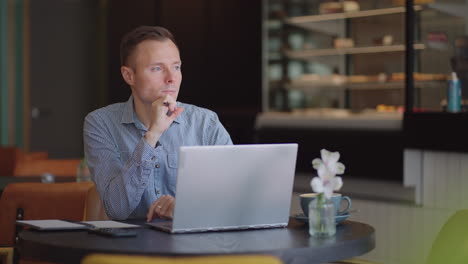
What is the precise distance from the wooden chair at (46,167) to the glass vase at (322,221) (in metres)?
2.69

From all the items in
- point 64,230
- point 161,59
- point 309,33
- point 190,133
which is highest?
point 309,33

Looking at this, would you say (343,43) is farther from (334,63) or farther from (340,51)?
(334,63)

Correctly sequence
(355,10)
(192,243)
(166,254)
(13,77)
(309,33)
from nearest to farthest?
(166,254), (192,243), (355,10), (309,33), (13,77)

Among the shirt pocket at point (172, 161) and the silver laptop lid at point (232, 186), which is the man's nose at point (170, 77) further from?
the silver laptop lid at point (232, 186)

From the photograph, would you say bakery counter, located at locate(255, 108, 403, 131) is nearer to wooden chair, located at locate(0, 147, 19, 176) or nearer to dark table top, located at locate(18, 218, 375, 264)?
wooden chair, located at locate(0, 147, 19, 176)

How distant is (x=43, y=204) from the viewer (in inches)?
104

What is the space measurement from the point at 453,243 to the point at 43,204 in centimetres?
147

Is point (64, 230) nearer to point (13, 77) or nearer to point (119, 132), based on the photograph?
point (119, 132)

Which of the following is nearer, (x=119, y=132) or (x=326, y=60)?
(x=119, y=132)

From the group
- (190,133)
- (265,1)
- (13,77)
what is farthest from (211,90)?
(190,133)

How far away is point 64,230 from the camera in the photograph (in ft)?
6.02

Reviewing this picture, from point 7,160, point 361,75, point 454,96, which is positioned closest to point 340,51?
point 361,75

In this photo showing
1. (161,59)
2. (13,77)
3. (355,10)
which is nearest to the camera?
(161,59)

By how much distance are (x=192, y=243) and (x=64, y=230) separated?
1.26 ft
